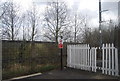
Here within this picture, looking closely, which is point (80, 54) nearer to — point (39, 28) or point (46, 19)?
point (46, 19)

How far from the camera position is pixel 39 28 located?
2012 cm

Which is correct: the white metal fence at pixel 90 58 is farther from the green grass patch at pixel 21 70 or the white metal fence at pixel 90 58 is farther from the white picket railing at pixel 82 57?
the green grass patch at pixel 21 70

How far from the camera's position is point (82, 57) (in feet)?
35.9

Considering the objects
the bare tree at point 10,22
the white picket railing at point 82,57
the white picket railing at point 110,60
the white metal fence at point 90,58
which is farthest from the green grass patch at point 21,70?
the bare tree at point 10,22

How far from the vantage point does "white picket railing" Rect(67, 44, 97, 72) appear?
10125mm

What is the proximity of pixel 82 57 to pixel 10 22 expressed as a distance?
33.5 ft

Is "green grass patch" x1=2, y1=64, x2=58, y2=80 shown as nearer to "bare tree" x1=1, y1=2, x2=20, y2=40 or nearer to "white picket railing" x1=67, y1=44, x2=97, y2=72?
"white picket railing" x1=67, y1=44, x2=97, y2=72

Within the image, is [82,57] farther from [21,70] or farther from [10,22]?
[10,22]

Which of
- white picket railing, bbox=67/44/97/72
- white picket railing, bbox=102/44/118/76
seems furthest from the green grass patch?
white picket railing, bbox=102/44/118/76

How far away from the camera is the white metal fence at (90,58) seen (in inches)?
349

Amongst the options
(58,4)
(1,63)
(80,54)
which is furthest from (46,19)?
(1,63)

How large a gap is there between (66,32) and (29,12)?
470 cm

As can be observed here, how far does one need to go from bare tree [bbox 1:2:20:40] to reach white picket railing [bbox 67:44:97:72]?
25.8 feet

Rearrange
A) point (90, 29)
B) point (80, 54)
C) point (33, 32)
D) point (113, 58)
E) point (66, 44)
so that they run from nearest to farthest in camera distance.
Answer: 1. point (113, 58)
2. point (80, 54)
3. point (66, 44)
4. point (33, 32)
5. point (90, 29)
